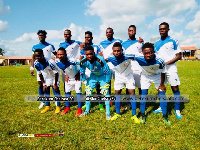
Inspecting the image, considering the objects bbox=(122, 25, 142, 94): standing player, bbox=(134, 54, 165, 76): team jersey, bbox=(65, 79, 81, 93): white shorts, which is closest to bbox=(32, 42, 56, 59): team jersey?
bbox=(65, 79, 81, 93): white shorts

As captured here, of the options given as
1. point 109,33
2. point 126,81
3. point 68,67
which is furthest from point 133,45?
point 68,67

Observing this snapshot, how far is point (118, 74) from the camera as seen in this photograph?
17.5ft

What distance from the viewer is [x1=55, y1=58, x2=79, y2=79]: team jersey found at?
5.75 m

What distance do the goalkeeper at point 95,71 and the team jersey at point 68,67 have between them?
0.51 metres

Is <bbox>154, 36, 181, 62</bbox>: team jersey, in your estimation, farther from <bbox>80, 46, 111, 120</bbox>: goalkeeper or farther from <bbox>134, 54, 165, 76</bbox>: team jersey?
<bbox>80, 46, 111, 120</bbox>: goalkeeper

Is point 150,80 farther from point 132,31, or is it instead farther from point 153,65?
point 132,31

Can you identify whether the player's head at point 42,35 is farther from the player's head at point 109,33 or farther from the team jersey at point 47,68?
the player's head at point 109,33

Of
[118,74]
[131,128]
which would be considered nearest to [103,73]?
[118,74]

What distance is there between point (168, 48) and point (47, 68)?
13.7 feet

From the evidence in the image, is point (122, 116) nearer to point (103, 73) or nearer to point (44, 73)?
point (103, 73)

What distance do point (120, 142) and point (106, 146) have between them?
0.38m

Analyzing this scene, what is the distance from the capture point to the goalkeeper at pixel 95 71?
16.7 ft

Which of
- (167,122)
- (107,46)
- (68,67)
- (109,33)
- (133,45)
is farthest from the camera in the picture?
(107,46)

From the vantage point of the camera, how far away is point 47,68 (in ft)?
19.5
